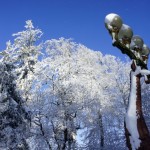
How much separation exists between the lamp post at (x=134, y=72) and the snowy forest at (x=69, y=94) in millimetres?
17513

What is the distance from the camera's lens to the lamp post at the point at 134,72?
3625 millimetres

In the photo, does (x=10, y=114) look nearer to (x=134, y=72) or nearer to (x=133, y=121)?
(x=134, y=72)

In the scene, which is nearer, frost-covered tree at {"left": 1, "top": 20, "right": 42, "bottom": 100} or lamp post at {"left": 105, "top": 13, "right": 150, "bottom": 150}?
lamp post at {"left": 105, "top": 13, "right": 150, "bottom": 150}

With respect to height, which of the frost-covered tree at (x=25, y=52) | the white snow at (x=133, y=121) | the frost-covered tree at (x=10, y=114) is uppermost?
the frost-covered tree at (x=25, y=52)

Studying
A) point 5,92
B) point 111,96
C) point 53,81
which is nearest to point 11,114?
point 5,92

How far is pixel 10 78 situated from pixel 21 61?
1299cm

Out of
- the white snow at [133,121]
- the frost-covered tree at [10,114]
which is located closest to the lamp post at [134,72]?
the white snow at [133,121]

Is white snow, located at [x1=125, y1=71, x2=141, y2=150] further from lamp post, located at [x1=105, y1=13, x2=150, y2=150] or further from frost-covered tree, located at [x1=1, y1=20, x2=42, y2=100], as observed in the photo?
frost-covered tree, located at [x1=1, y1=20, x2=42, y2=100]

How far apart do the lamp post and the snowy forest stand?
17.5 m

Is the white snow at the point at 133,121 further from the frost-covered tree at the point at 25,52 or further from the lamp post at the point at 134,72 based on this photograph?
the frost-covered tree at the point at 25,52

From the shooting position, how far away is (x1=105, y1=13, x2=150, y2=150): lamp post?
11.9ft

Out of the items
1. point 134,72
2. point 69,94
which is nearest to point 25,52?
point 69,94

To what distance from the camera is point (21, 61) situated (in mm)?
29125

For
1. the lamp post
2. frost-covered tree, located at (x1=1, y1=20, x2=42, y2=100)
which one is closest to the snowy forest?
frost-covered tree, located at (x1=1, y1=20, x2=42, y2=100)
